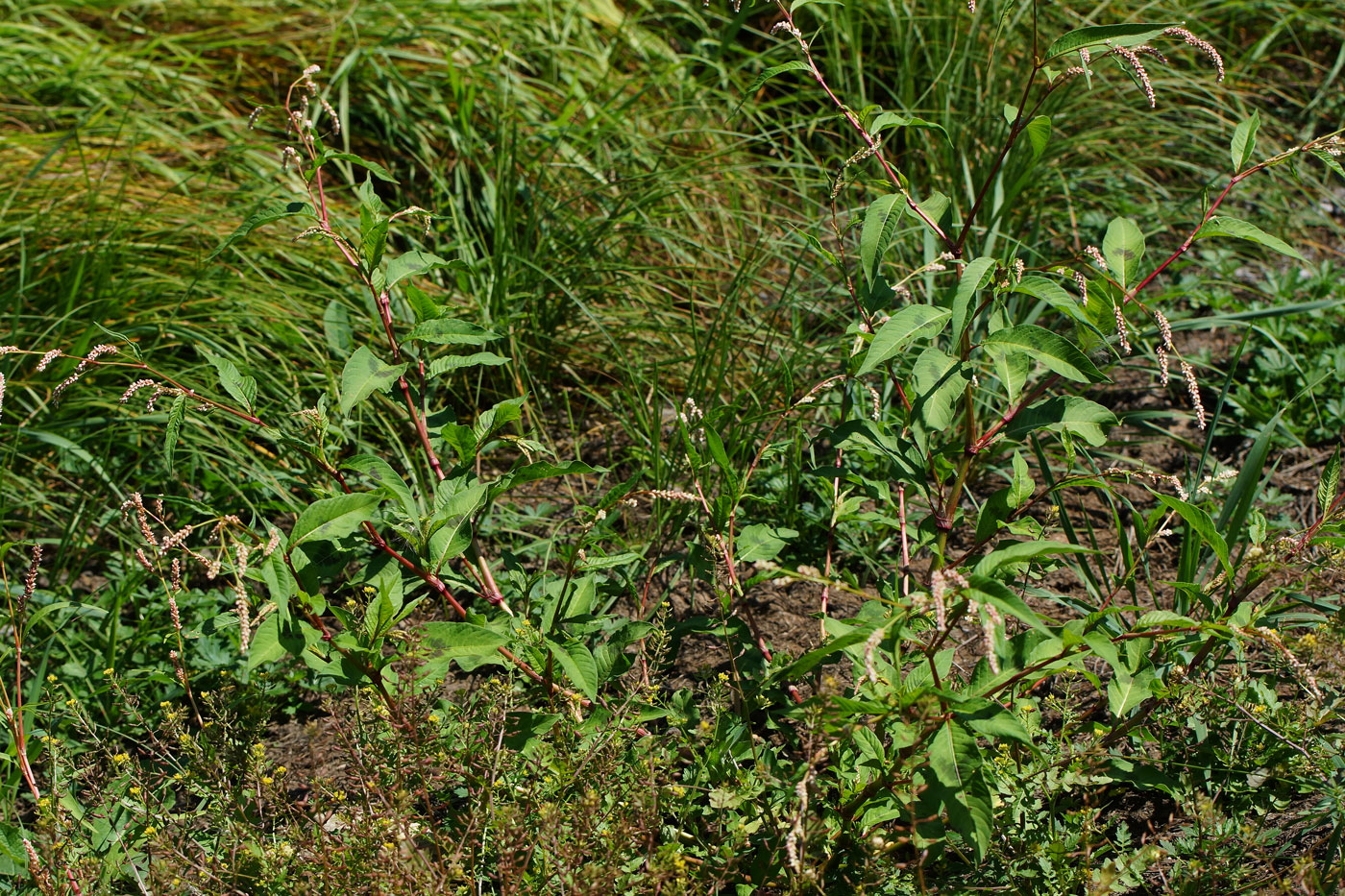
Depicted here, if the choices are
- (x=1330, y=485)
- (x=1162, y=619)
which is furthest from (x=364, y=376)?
(x=1330, y=485)

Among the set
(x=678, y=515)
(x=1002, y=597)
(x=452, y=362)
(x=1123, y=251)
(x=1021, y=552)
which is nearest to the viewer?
(x=1002, y=597)

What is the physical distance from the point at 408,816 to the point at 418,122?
2.89 m

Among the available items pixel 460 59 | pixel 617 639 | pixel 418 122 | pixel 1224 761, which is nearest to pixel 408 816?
pixel 617 639

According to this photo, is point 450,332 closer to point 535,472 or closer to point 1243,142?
point 535,472

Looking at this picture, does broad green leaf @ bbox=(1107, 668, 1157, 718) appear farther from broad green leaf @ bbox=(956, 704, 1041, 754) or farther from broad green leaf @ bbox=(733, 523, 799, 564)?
broad green leaf @ bbox=(733, 523, 799, 564)

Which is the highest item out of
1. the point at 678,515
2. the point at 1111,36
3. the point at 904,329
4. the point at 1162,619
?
the point at 1111,36

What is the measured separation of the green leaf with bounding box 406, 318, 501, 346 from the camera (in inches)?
70.6

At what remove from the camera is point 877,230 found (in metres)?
1.68

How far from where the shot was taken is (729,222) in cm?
385

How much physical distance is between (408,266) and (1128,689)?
4.61 ft

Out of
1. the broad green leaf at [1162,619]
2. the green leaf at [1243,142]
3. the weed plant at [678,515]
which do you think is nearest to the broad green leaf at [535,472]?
the weed plant at [678,515]

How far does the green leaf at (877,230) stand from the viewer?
168cm

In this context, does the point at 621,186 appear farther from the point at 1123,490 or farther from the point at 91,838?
the point at 91,838

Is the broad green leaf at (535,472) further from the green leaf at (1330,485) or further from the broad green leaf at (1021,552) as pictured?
the green leaf at (1330,485)
